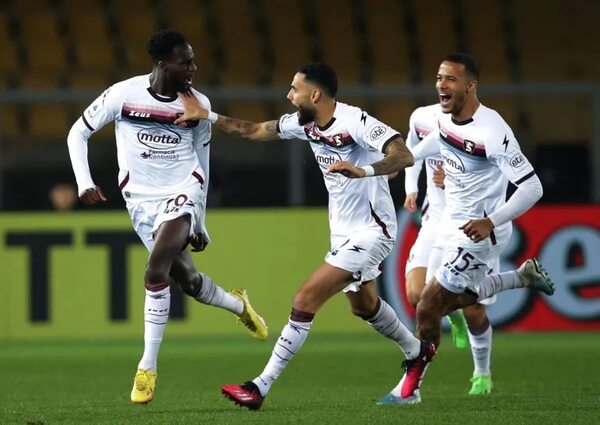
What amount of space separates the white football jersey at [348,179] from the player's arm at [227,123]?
18cm

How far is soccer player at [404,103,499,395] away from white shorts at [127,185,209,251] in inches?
66.9

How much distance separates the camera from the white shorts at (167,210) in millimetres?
8828

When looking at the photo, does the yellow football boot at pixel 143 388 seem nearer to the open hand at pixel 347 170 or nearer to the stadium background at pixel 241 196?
the open hand at pixel 347 170

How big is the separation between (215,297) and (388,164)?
190cm

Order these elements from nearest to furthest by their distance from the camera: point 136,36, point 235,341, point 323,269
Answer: point 323,269
point 235,341
point 136,36

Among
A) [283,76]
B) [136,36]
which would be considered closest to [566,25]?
[283,76]

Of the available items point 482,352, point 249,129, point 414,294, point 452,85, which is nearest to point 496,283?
point 482,352

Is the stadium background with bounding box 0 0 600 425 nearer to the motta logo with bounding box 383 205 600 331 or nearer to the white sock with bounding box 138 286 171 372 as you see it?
the motta logo with bounding box 383 205 600 331

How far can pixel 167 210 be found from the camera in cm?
884

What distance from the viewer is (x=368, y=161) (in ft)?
28.2

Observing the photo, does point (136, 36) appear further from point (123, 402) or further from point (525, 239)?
point (123, 402)

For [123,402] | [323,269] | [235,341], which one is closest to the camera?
Answer: [323,269]

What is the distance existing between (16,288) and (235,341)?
222 centimetres

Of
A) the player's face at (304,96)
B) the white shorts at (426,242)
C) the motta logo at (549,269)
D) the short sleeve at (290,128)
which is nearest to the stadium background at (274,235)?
the motta logo at (549,269)
